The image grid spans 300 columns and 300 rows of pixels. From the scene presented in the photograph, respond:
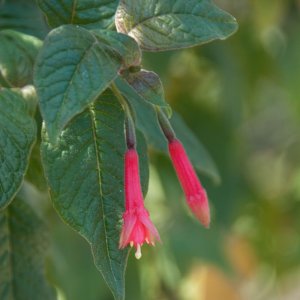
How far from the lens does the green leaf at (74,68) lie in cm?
96

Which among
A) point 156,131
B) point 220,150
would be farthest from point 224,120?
point 156,131

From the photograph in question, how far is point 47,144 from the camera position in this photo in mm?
1072

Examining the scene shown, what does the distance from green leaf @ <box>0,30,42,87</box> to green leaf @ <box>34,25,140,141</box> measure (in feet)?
0.78

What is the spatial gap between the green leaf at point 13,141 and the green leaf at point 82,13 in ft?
0.37

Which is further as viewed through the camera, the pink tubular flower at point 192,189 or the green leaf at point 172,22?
the pink tubular flower at point 192,189

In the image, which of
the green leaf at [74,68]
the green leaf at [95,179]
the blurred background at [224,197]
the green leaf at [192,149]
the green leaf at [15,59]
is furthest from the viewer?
the blurred background at [224,197]

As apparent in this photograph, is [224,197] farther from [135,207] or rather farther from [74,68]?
[74,68]

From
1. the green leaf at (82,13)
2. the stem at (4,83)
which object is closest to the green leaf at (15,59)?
the stem at (4,83)

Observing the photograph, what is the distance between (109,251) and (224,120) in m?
1.61

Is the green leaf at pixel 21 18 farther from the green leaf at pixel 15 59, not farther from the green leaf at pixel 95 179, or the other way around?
the green leaf at pixel 95 179

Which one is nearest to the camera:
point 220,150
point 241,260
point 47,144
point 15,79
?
point 47,144

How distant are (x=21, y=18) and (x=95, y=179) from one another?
619 mm

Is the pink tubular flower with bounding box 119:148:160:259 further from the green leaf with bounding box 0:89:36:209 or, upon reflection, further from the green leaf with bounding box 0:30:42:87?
the green leaf with bounding box 0:30:42:87

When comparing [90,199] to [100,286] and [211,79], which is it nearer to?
[100,286]
